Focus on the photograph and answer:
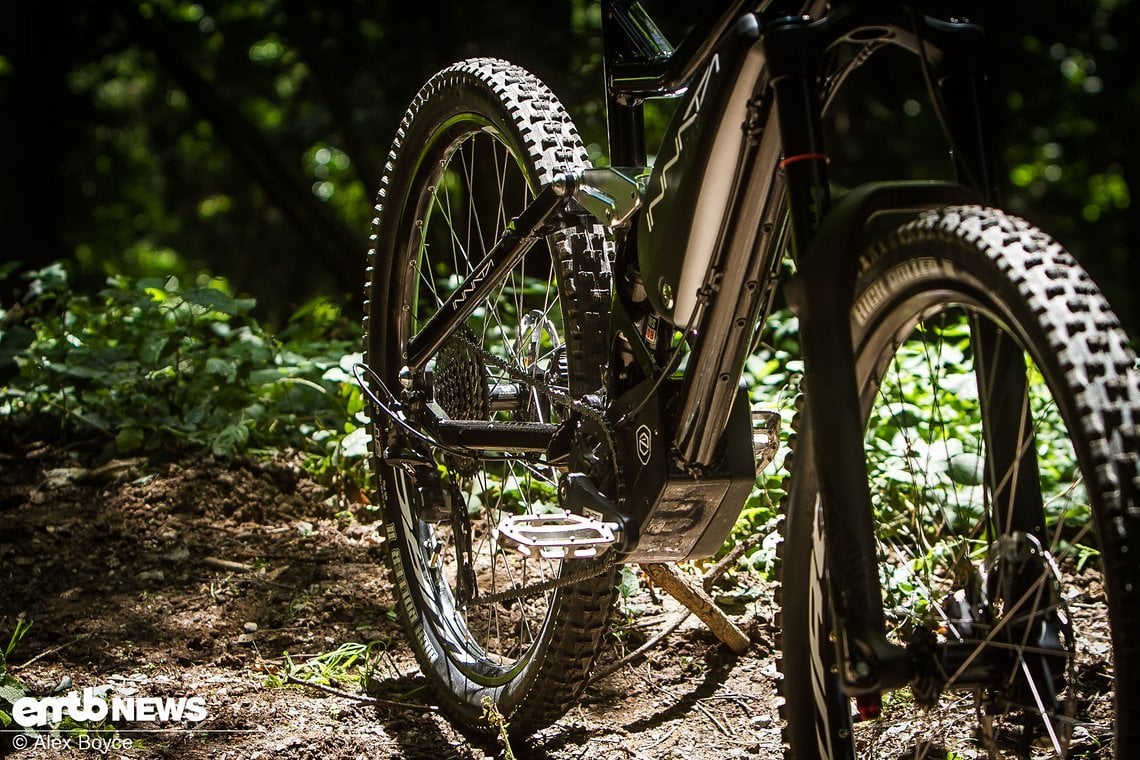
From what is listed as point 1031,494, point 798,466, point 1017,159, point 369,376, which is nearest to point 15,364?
point 369,376

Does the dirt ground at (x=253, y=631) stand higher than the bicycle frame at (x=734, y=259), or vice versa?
the bicycle frame at (x=734, y=259)

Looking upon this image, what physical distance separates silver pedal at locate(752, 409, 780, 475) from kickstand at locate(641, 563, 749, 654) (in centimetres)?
53

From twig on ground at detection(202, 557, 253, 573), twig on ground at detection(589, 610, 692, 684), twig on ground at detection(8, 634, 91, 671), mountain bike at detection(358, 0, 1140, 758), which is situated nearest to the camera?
mountain bike at detection(358, 0, 1140, 758)

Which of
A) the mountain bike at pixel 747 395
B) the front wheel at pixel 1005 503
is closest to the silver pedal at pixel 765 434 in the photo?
the mountain bike at pixel 747 395

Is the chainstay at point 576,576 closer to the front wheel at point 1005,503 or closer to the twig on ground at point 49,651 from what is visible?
the front wheel at point 1005,503

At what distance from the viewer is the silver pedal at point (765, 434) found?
1946mm

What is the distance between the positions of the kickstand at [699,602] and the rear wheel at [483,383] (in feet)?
0.78

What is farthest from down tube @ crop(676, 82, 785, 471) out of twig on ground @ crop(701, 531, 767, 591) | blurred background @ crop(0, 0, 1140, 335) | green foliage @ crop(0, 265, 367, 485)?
blurred background @ crop(0, 0, 1140, 335)

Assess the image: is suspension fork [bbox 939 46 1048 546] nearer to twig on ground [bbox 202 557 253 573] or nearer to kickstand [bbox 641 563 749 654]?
kickstand [bbox 641 563 749 654]

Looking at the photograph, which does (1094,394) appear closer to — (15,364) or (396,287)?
(396,287)

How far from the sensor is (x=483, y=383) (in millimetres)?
2340

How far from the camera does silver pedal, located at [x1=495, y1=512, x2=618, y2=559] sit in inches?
70.1

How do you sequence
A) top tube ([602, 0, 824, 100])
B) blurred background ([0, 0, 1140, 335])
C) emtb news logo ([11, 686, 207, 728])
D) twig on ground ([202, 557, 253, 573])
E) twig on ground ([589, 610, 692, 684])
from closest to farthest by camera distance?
top tube ([602, 0, 824, 100]) → emtb news logo ([11, 686, 207, 728]) → twig on ground ([589, 610, 692, 684]) → twig on ground ([202, 557, 253, 573]) → blurred background ([0, 0, 1140, 335])

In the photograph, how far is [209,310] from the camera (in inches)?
148
